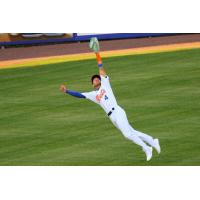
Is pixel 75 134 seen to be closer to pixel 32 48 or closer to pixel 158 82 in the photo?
pixel 158 82

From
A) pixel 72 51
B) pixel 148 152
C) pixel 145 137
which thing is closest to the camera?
pixel 145 137

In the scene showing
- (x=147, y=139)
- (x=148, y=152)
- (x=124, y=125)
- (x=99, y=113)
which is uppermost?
(x=124, y=125)

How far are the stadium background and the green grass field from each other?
18 millimetres

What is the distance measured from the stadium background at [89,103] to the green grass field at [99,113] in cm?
2

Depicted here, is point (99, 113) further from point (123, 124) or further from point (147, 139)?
point (123, 124)

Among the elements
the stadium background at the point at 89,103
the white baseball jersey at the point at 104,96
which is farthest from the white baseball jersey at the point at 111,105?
the stadium background at the point at 89,103

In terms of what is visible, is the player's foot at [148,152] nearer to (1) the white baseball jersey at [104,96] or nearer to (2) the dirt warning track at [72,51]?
(1) the white baseball jersey at [104,96]

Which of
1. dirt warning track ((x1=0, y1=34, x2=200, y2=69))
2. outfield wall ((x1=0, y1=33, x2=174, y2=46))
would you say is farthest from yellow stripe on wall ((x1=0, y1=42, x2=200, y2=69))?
outfield wall ((x1=0, y1=33, x2=174, y2=46))

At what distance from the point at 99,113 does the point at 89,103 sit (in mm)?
668

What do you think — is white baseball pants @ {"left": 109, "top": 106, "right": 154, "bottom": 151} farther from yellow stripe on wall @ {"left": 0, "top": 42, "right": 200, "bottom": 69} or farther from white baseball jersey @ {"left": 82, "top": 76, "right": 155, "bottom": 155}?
yellow stripe on wall @ {"left": 0, "top": 42, "right": 200, "bottom": 69}

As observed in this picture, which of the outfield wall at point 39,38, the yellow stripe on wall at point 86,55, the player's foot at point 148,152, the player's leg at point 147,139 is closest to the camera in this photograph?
the player's leg at point 147,139

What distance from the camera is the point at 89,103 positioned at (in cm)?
1717

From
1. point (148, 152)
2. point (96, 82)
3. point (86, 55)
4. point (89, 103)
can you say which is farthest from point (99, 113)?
point (96, 82)

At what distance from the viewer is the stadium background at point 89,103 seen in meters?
13.9
